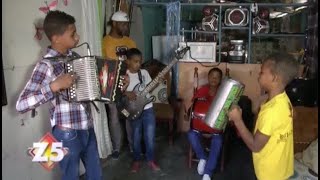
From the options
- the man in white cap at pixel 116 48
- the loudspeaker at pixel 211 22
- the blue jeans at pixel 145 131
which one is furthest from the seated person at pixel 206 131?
the loudspeaker at pixel 211 22

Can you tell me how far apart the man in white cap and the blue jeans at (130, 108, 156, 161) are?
0.24 m

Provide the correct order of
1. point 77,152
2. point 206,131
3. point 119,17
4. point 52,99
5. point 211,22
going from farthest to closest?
1. point 211,22
2. point 119,17
3. point 206,131
4. point 77,152
5. point 52,99

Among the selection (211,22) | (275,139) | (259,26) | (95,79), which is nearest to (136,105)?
(95,79)

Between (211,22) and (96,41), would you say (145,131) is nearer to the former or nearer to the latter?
(96,41)

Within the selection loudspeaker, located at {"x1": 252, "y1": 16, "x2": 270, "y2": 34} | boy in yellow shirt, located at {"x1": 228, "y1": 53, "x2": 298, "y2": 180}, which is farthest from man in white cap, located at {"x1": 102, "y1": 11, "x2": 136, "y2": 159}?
boy in yellow shirt, located at {"x1": 228, "y1": 53, "x2": 298, "y2": 180}

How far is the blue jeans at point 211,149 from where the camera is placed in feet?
11.3

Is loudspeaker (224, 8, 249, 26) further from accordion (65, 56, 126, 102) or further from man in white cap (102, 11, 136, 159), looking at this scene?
accordion (65, 56, 126, 102)

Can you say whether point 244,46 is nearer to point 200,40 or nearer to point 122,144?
point 200,40

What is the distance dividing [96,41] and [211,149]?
61.2 inches

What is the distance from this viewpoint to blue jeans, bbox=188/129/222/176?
3.45 meters

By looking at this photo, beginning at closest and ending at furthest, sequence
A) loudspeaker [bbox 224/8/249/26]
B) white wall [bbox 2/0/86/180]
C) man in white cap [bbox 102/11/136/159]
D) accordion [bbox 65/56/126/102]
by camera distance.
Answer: accordion [bbox 65/56/126/102]
white wall [bbox 2/0/86/180]
man in white cap [bbox 102/11/136/159]
loudspeaker [bbox 224/8/249/26]

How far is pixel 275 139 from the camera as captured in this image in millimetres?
2039

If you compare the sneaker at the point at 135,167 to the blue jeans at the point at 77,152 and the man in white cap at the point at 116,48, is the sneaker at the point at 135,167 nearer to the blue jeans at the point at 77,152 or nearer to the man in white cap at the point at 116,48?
the man in white cap at the point at 116,48

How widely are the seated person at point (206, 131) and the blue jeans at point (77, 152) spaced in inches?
52.1
